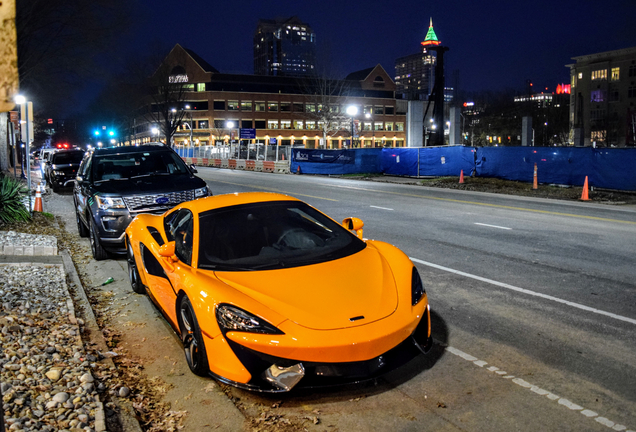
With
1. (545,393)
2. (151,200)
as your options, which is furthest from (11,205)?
(545,393)

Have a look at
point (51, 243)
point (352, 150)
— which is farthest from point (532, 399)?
point (352, 150)

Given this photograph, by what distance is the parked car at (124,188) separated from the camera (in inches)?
343

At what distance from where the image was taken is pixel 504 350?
16.1 ft

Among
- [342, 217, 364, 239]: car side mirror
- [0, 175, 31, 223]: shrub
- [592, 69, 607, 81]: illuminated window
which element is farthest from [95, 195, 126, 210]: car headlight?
[592, 69, 607, 81]: illuminated window

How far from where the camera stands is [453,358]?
15.6 ft

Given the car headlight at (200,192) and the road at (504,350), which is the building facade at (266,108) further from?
the road at (504,350)

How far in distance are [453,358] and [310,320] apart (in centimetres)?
162

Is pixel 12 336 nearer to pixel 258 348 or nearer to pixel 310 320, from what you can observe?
pixel 258 348

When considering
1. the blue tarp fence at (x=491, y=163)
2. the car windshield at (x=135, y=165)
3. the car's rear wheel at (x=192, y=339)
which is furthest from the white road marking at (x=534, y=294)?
the blue tarp fence at (x=491, y=163)

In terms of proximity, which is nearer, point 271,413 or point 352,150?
A: point 271,413

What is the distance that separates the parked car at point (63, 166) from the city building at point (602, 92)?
323ft

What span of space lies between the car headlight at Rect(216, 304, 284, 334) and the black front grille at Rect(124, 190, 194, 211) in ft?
17.7

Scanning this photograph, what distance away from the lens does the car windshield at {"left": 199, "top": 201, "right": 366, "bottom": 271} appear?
15.6 ft

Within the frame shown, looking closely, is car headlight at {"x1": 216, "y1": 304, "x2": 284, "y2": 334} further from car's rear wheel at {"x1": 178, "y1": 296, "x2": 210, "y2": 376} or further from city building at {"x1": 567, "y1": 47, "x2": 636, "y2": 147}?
city building at {"x1": 567, "y1": 47, "x2": 636, "y2": 147}
